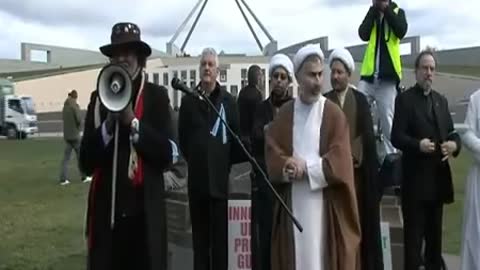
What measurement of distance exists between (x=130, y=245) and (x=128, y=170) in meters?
0.46

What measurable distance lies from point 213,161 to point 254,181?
0.39 meters

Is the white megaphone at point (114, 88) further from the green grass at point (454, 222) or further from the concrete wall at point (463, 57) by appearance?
the concrete wall at point (463, 57)

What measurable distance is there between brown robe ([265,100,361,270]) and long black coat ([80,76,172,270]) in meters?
0.78

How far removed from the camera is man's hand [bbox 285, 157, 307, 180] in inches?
212

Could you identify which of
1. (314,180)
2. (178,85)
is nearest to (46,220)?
(178,85)

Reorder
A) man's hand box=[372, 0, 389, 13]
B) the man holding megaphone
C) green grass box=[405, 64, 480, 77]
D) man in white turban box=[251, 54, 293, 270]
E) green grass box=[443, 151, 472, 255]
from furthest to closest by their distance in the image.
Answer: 1. green grass box=[405, 64, 480, 77]
2. green grass box=[443, 151, 472, 255]
3. man's hand box=[372, 0, 389, 13]
4. man in white turban box=[251, 54, 293, 270]
5. the man holding megaphone

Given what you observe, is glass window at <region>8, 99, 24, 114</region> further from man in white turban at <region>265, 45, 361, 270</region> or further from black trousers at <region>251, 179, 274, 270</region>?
man in white turban at <region>265, 45, 361, 270</region>

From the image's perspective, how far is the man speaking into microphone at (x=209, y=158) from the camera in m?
6.91

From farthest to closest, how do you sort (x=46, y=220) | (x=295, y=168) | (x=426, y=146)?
(x=46, y=220) → (x=426, y=146) → (x=295, y=168)

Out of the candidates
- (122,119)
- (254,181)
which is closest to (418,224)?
(254,181)

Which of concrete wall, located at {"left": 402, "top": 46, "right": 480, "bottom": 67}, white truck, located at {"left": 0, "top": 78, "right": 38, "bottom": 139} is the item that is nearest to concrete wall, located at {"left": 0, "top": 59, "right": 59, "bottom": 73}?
concrete wall, located at {"left": 402, "top": 46, "right": 480, "bottom": 67}

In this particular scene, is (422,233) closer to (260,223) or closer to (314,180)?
(260,223)

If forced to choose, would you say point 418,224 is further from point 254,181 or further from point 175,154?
point 175,154

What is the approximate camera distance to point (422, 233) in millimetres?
7422
